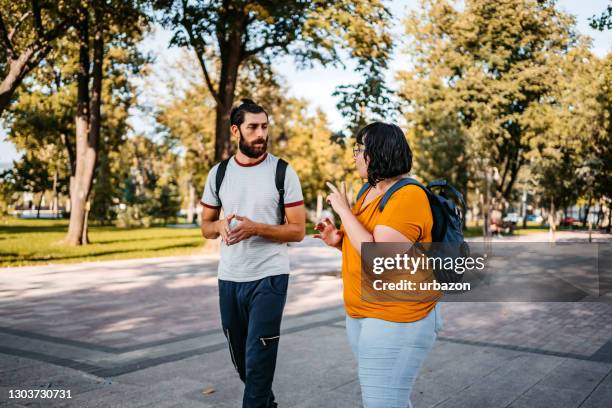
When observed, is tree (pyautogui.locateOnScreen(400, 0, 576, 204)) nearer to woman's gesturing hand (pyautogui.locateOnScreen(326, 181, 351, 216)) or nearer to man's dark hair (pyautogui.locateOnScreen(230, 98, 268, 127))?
man's dark hair (pyautogui.locateOnScreen(230, 98, 268, 127))

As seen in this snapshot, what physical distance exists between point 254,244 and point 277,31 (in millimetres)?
17992

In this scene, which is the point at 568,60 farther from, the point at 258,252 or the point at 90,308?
the point at 258,252

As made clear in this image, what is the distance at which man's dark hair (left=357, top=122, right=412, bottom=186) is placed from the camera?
284 cm

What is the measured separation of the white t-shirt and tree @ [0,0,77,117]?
1271 centimetres

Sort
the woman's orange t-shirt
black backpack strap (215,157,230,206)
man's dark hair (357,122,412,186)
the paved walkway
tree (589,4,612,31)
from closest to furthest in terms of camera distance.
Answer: the woman's orange t-shirt, man's dark hair (357,122,412,186), black backpack strap (215,157,230,206), the paved walkway, tree (589,4,612,31)

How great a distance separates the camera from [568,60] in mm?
35250

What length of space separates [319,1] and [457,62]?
18.9 metres

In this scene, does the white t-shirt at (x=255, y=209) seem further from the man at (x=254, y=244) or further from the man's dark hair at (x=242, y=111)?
the man's dark hair at (x=242, y=111)

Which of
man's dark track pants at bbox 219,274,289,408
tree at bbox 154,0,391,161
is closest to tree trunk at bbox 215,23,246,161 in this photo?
tree at bbox 154,0,391,161

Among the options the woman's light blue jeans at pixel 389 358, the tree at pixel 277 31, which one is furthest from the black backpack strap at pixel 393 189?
the tree at pixel 277 31

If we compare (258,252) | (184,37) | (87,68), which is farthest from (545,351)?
(87,68)

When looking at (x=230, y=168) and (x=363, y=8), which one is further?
(x=363, y=8)

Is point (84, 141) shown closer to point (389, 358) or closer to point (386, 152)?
point (386, 152)
